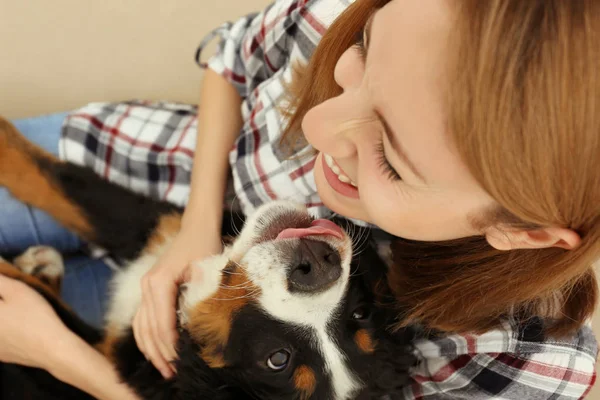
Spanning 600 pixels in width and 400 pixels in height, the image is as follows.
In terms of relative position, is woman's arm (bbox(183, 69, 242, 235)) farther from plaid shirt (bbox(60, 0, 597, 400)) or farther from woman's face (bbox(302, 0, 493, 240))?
woman's face (bbox(302, 0, 493, 240))

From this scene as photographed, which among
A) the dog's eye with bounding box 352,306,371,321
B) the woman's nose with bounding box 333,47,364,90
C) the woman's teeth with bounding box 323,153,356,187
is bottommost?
the dog's eye with bounding box 352,306,371,321

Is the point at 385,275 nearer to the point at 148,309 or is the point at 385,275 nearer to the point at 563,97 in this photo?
the point at 148,309

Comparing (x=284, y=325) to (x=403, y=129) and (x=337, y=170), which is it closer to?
(x=337, y=170)

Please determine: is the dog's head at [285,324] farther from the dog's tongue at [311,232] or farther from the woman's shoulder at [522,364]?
the woman's shoulder at [522,364]

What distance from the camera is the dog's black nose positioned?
0.94 metres

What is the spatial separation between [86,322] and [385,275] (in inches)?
34.8

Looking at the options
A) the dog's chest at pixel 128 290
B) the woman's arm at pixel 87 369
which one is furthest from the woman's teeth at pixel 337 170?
the woman's arm at pixel 87 369

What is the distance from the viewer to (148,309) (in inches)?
45.3

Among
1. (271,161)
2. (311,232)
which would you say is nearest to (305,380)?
(311,232)

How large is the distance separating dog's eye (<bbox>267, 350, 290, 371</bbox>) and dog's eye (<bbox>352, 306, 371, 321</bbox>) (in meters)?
0.17

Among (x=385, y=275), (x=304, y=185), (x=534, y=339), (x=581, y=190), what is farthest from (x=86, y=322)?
(x=581, y=190)

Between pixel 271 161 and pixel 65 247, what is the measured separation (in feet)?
2.39

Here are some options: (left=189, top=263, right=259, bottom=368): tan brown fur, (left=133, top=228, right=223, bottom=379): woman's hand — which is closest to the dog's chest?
(left=133, top=228, right=223, bottom=379): woman's hand

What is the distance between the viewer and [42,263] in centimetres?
136
